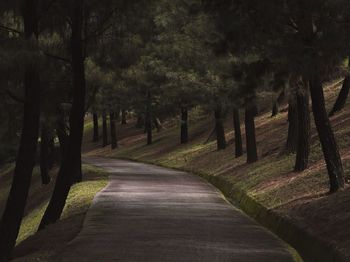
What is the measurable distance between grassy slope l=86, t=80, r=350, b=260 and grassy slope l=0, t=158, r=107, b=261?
4605mm

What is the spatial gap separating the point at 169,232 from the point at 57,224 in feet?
12.8

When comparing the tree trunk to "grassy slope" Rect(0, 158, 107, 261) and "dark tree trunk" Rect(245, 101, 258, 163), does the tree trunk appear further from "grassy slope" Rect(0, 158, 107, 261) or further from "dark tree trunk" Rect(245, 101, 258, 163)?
"dark tree trunk" Rect(245, 101, 258, 163)

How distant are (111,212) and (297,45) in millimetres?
6931

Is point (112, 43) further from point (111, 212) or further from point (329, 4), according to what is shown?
point (329, 4)

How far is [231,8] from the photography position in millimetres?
12461

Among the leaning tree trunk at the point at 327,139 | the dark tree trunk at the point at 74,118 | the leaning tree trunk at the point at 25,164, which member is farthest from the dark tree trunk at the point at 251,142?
the leaning tree trunk at the point at 25,164

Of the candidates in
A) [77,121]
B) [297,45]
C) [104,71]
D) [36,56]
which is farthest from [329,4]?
[104,71]

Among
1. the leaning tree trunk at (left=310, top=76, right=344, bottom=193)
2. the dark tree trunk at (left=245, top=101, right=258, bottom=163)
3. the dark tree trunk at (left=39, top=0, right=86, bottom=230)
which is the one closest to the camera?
the leaning tree trunk at (left=310, top=76, right=344, bottom=193)

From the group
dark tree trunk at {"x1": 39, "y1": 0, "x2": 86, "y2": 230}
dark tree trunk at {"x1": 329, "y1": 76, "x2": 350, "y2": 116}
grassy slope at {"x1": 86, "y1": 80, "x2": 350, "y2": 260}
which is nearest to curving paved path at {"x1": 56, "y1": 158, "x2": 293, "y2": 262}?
grassy slope at {"x1": 86, "y1": 80, "x2": 350, "y2": 260}

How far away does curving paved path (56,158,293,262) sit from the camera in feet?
34.4

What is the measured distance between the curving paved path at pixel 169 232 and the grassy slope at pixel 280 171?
32.6 inches

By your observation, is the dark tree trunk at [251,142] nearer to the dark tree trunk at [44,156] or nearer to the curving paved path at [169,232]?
the curving paved path at [169,232]

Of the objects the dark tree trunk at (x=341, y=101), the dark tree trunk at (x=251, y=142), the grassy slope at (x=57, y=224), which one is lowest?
the grassy slope at (x=57, y=224)

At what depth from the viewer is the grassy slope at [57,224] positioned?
1232 cm
